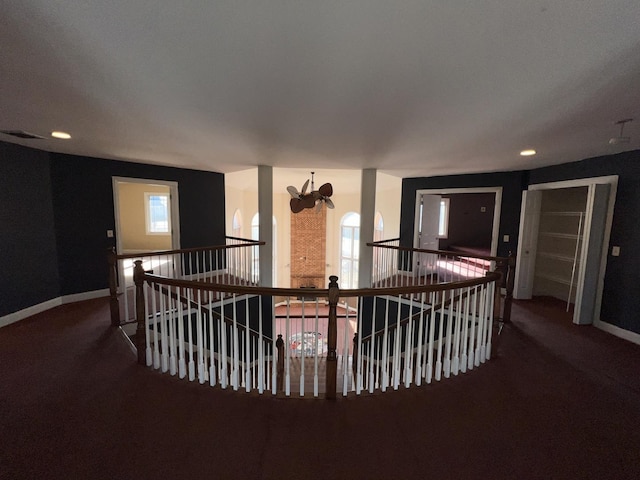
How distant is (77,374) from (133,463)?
1.39 meters

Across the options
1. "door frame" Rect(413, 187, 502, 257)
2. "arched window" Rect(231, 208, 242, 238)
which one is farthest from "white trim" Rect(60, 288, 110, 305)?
"door frame" Rect(413, 187, 502, 257)

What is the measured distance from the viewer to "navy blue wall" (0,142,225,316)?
338 centimetres

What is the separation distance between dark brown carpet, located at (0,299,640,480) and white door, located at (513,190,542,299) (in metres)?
2.26

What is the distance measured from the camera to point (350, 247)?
1044 cm

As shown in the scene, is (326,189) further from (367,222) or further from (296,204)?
(367,222)

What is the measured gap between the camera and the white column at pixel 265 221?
507 centimetres

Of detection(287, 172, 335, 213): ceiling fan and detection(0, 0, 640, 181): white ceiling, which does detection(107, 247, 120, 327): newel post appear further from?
detection(287, 172, 335, 213): ceiling fan

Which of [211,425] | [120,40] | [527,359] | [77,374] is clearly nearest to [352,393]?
[211,425]

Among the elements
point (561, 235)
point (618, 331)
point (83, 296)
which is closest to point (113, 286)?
point (83, 296)

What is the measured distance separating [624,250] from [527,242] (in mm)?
1384

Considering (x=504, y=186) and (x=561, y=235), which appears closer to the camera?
(x=561, y=235)

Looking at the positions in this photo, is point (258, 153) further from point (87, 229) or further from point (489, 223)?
point (489, 223)

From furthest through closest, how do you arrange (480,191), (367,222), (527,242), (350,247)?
(350,247) < (480,191) < (367,222) < (527,242)

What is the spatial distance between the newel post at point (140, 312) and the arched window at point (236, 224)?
6.07 m
